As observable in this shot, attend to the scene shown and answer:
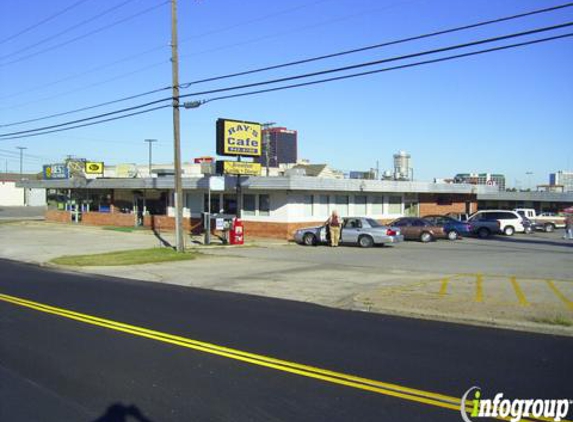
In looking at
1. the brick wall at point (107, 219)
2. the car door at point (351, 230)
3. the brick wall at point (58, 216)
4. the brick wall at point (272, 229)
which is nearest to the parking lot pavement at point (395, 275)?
the car door at point (351, 230)

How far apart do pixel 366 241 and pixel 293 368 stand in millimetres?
22244

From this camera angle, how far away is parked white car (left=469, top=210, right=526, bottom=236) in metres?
39.2

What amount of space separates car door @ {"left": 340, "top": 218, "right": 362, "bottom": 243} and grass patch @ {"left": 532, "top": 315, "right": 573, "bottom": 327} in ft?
62.1

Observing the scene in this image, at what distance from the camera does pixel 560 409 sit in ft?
19.1

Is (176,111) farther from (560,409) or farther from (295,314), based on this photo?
(560,409)

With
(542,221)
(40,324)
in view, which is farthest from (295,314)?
(542,221)

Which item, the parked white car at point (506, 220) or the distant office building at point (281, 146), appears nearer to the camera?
the parked white car at point (506, 220)

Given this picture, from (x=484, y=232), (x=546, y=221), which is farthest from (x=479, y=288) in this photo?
(x=546, y=221)

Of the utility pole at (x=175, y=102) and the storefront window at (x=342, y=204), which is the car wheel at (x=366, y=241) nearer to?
the storefront window at (x=342, y=204)

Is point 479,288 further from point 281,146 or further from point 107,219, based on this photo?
point 281,146

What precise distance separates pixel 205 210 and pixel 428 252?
15095 millimetres

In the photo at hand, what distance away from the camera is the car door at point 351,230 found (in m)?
29.2

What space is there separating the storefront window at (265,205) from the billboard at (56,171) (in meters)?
20.0

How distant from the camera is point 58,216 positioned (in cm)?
4741
